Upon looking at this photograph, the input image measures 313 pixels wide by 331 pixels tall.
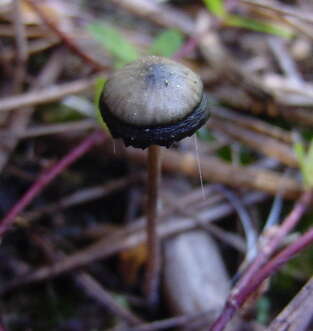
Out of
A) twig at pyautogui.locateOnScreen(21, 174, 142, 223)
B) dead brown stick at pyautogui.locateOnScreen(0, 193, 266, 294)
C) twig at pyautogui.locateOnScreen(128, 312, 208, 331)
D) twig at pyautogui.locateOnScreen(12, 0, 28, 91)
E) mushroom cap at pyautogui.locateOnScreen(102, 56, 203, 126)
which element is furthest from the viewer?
twig at pyautogui.locateOnScreen(12, 0, 28, 91)

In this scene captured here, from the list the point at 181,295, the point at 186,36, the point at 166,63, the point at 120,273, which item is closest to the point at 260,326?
the point at 181,295

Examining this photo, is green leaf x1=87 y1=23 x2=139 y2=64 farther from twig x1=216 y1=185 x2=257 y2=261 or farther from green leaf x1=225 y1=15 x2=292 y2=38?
twig x1=216 y1=185 x2=257 y2=261

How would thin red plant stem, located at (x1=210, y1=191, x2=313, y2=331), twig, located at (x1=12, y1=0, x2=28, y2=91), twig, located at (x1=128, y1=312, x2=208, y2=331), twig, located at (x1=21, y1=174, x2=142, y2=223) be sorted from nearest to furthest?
thin red plant stem, located at (x1=210, y1=191, x2=313, y2=331), twig, located at (x1=128, y1=312, x2=208, y2=331), twig, located at (x1=21, y1=174, x2=142, y2=223), twig, located at (x1=12, y1=0, x2=28, y2=91)

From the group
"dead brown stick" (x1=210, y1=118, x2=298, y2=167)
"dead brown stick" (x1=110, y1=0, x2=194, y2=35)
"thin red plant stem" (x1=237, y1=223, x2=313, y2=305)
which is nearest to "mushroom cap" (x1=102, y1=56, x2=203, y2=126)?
"thin red plant stem" (x1=237, y1=223, x2=313, y2=305)

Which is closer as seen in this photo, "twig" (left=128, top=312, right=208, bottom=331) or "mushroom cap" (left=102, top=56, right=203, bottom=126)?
"mushroom cap" (left=102, top=56, right=203, bottom=126)

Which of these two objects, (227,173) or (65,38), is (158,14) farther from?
(227,173)
